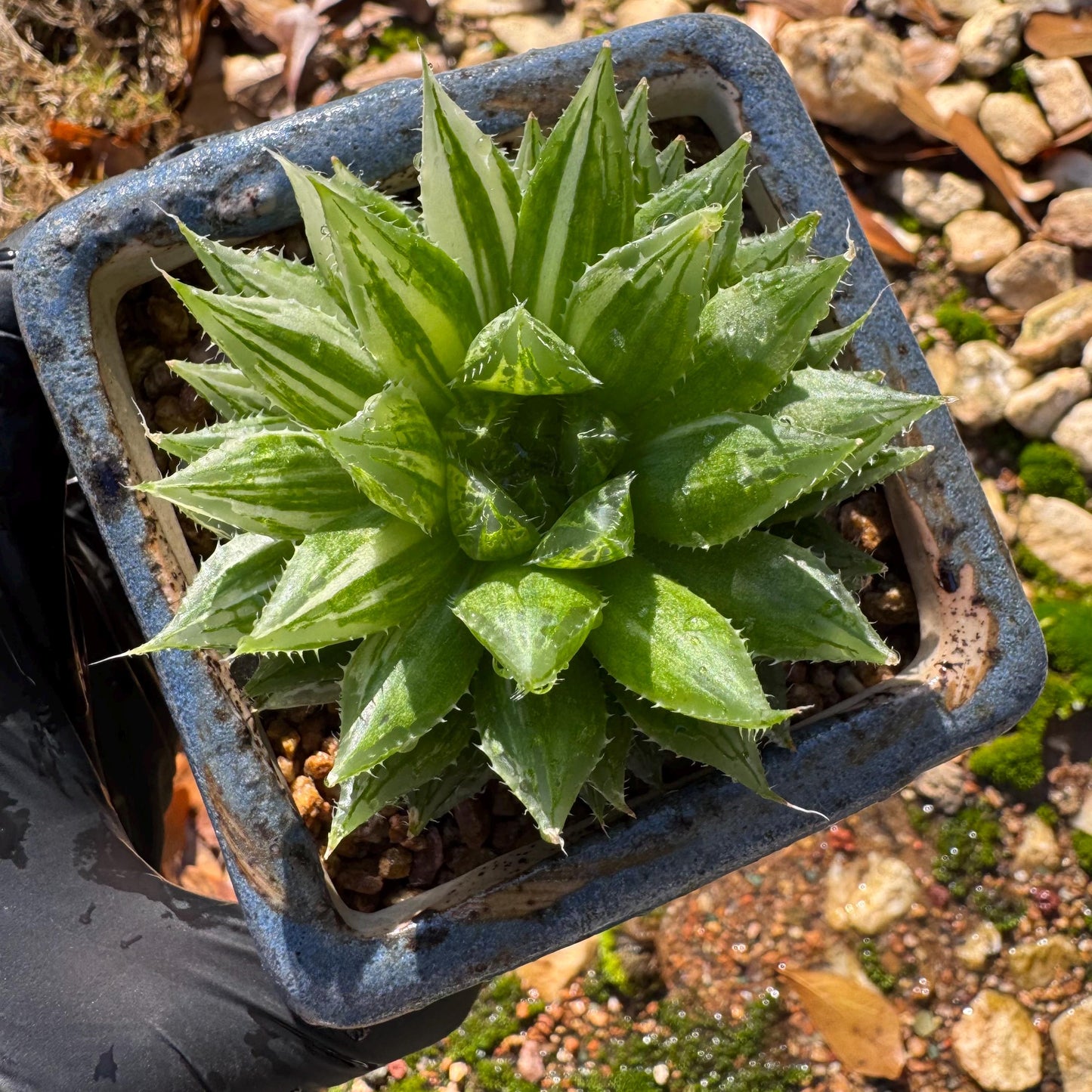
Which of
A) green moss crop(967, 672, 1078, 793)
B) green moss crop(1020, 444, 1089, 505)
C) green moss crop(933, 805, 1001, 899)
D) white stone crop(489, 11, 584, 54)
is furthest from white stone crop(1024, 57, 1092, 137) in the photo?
green moss crop(933, 805, 1001, 899)

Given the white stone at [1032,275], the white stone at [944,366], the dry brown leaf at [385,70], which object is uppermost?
the dry brown leaf at [385,70]

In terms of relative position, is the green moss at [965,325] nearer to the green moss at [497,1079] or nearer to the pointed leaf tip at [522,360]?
the pointed leaf tip at [522,360]

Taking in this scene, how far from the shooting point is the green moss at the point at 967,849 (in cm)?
181

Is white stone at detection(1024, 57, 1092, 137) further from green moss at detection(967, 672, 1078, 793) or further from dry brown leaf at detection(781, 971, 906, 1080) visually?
dry brown leaf at detection(781, 971, 906, 1080)

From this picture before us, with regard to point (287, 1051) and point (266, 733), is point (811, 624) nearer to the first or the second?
point (266, 733)

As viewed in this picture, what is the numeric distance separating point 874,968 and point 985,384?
1115mm

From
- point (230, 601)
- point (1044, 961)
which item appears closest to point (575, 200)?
point (230, 601)

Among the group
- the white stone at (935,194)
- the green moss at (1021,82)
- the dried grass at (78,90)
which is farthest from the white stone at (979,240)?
the dried grass at (78,90)

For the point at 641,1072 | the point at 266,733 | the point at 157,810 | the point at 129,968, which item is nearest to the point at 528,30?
the point at 266,733

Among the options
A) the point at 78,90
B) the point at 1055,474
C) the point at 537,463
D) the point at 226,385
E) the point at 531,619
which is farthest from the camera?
the point at 78,90

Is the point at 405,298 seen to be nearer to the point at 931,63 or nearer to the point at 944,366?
the point at 944,366

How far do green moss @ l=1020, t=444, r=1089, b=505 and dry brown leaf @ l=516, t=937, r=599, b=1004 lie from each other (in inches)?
47.6

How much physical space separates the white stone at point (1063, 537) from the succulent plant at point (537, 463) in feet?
3.70

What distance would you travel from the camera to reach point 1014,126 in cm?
187
